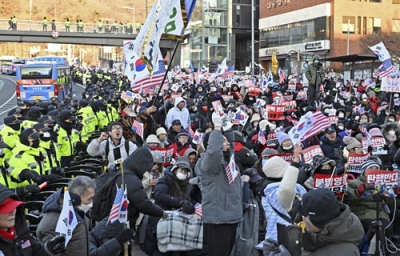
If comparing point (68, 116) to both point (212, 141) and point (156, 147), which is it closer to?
point (156, 147)

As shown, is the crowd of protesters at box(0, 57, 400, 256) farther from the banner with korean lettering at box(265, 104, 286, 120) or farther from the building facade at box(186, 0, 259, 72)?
the building facade at box(186, 0, 259, 72)

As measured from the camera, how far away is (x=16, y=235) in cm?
427

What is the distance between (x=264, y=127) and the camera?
12805mm

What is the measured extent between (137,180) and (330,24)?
64.8 metres

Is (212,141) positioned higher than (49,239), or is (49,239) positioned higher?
(212,141)

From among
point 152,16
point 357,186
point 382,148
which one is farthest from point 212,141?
point 152,16

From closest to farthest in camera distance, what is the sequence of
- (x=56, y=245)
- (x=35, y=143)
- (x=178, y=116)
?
(x=56, y=245), (x=35, y=143), (x=178, y=116)

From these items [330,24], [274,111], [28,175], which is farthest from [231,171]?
[330,24]

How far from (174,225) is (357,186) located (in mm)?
2143

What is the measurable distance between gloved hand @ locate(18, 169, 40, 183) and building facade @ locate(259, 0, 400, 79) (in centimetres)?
5690

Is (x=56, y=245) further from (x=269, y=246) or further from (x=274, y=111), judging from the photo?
(x=274, y=111)

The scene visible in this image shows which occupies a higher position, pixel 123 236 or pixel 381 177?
pixel 381 177

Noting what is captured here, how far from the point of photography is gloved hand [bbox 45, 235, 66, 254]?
14.6 ft

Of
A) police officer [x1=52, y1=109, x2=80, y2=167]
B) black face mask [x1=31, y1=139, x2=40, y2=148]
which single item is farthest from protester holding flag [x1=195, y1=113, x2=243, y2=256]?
police officer [x1=52, y1=109, x2=80, y2=167]
